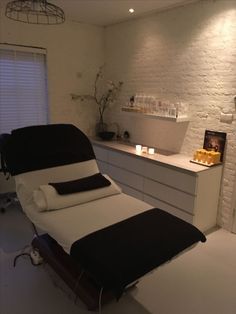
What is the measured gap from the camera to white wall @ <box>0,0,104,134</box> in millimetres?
3564

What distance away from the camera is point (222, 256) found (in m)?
2.56

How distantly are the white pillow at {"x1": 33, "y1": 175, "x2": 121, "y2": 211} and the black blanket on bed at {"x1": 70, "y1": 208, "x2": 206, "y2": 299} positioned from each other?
0.47 metres

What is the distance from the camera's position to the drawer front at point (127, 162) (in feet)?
10.8

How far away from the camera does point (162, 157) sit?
10.5ft

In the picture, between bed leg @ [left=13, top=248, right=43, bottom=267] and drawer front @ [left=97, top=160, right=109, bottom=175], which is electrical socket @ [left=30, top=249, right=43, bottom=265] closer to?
bed leg @ [left=13, top=248, right=43, bottom=267]

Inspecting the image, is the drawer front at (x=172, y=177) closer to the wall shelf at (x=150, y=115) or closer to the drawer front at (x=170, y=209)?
the drawer front at (x=170, y=209)

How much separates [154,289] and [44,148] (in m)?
1.50

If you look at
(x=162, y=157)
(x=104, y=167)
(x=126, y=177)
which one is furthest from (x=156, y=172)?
(x=104, y=167)

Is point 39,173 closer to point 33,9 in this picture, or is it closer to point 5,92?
point 33,9

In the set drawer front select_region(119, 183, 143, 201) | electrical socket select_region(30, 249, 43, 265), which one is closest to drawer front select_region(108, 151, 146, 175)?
drawer front select_region(119, 183, 143, 201)

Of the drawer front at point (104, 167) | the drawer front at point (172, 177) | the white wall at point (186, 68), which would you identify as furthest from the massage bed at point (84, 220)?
the white wall at point (186, 68)

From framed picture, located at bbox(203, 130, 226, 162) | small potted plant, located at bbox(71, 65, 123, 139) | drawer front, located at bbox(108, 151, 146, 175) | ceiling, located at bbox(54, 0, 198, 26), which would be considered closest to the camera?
framed picture, located at bbox(203, 130, 226, 162)

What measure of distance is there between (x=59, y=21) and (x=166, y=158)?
239cm

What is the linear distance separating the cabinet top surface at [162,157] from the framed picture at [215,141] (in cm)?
27
